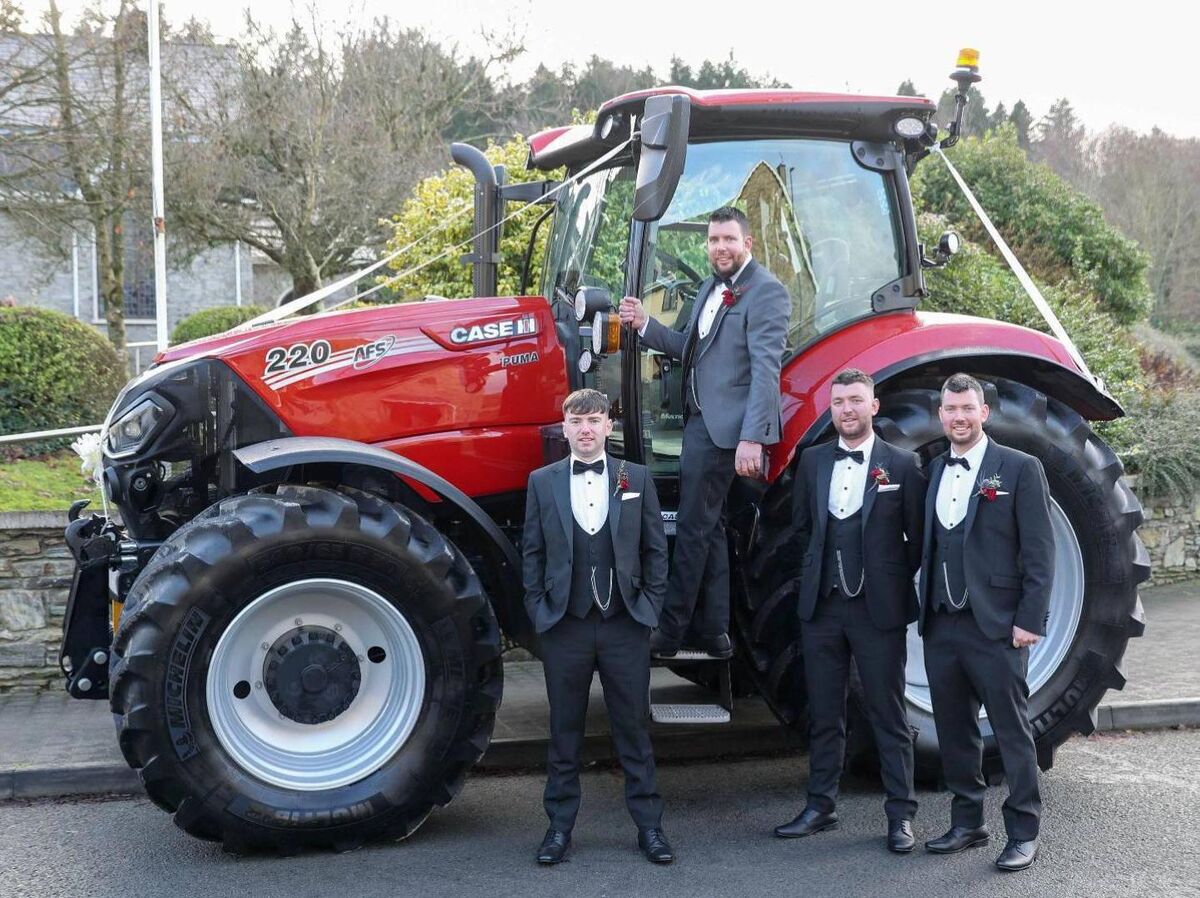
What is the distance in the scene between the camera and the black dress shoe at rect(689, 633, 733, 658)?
17.0 ft

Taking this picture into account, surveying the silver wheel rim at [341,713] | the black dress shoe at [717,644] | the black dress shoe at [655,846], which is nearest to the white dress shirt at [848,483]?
the black dress shoe at [717,644]

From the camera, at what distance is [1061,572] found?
18.7 feet

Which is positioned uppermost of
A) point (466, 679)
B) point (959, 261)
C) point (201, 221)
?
point (201, 221)

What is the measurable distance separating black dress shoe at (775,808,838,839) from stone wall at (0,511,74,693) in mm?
4302

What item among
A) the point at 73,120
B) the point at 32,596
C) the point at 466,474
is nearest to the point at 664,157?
the point at 466,474

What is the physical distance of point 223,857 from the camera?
4711 millimetres

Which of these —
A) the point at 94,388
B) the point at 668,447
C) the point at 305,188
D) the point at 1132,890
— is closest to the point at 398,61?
the point at 305,188

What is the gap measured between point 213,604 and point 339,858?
3.42ft

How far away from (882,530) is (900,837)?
44.7 inches

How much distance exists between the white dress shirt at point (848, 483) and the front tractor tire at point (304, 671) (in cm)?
139

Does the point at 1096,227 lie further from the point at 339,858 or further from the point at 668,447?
the point at 339,858

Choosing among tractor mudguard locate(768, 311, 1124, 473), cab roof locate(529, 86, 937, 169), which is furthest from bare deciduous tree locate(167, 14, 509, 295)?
tractor mudguard locate(768, 311, 1124, 473)

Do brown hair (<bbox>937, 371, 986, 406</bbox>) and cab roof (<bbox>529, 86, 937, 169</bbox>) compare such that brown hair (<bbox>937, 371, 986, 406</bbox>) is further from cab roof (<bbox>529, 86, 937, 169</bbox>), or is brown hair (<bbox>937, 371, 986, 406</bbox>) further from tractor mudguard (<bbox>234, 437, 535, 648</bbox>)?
tractor mudguard (<bbox>234, 437, 535, 648</bbox>)

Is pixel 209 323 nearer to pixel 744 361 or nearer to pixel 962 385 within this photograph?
pixel 744 361
